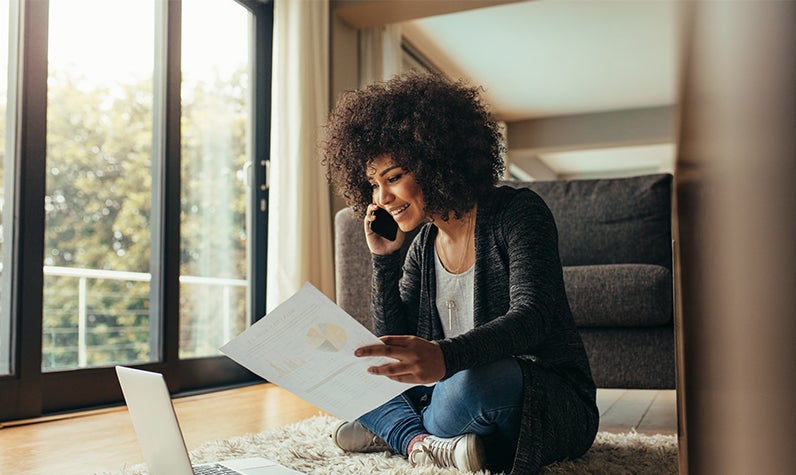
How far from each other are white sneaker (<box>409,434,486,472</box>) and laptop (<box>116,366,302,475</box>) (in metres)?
0.25

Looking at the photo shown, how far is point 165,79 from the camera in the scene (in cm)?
331

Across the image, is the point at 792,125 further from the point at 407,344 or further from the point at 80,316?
the point at 80,316

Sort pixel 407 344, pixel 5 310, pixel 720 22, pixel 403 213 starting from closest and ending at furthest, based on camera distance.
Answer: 1. pixel 720 22
2. pixel 407 344
3. pixel 403 213
4. pixel 5 310

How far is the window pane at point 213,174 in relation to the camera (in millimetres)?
3609

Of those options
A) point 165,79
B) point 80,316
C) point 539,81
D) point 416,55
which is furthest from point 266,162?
point 539,81

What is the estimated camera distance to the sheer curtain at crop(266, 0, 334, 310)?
3.70m

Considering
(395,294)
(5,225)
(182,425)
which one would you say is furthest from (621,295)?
(5,225)

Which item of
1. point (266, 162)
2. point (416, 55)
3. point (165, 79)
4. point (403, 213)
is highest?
point (416, 55)

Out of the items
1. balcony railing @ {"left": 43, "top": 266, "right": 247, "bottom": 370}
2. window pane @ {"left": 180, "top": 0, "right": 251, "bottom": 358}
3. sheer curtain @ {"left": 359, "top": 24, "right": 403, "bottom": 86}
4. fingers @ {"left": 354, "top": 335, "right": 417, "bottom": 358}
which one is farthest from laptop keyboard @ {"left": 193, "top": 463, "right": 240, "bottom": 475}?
sheer curtain @ {"left": 359, "top": 24, "right": 403, "bottom": 86}

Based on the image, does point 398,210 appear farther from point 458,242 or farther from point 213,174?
point 213,174

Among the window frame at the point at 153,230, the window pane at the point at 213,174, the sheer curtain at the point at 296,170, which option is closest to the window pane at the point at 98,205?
the window pane at the point at 213,174

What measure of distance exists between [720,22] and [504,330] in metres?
0.82

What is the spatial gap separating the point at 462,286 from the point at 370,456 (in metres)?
0.41

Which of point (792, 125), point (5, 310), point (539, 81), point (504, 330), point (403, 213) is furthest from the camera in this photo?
point (539, 81)
